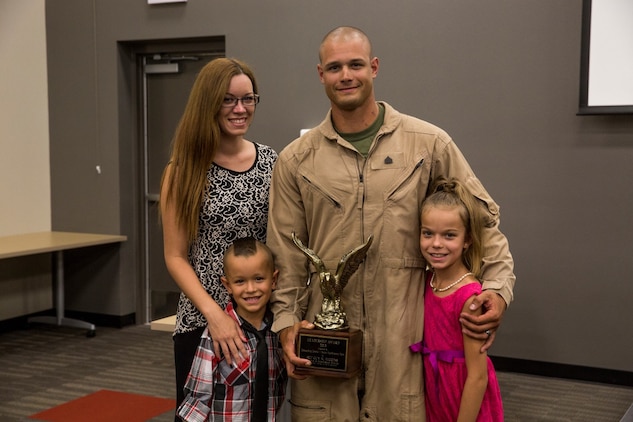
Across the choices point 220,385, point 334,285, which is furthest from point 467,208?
point 220,385

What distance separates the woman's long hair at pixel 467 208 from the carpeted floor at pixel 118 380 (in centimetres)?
202

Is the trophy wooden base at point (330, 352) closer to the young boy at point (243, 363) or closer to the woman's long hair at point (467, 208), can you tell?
the young boy at point (243, 363)

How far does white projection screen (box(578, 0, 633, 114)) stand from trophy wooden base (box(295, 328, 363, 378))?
8.90 ft

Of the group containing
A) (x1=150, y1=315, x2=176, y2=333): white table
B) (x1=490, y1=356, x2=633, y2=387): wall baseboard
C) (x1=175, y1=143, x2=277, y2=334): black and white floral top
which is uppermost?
(x1=175, y1=143, x2=277, y2=334): black and white floral top

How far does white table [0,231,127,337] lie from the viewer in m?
4.99

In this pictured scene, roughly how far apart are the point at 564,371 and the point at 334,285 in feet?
9.44

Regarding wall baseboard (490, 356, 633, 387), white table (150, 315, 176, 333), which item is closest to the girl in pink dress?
white table (150, 315, 176, 333)

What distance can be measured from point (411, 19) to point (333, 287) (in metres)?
3.00

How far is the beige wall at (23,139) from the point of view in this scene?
5668 millimetres

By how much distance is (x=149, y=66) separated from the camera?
18.6 feet

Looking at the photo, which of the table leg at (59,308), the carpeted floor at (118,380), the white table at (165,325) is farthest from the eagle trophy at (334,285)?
the table leg at (59,308)

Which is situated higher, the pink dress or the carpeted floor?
the pink dress

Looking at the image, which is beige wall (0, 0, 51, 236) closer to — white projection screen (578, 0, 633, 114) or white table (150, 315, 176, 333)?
white table (150, 315, 176, 333)

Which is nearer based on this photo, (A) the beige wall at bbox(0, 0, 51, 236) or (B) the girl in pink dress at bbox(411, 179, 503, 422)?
(B) the girl in pink dress at bbox(411, 179, 503, 422)
